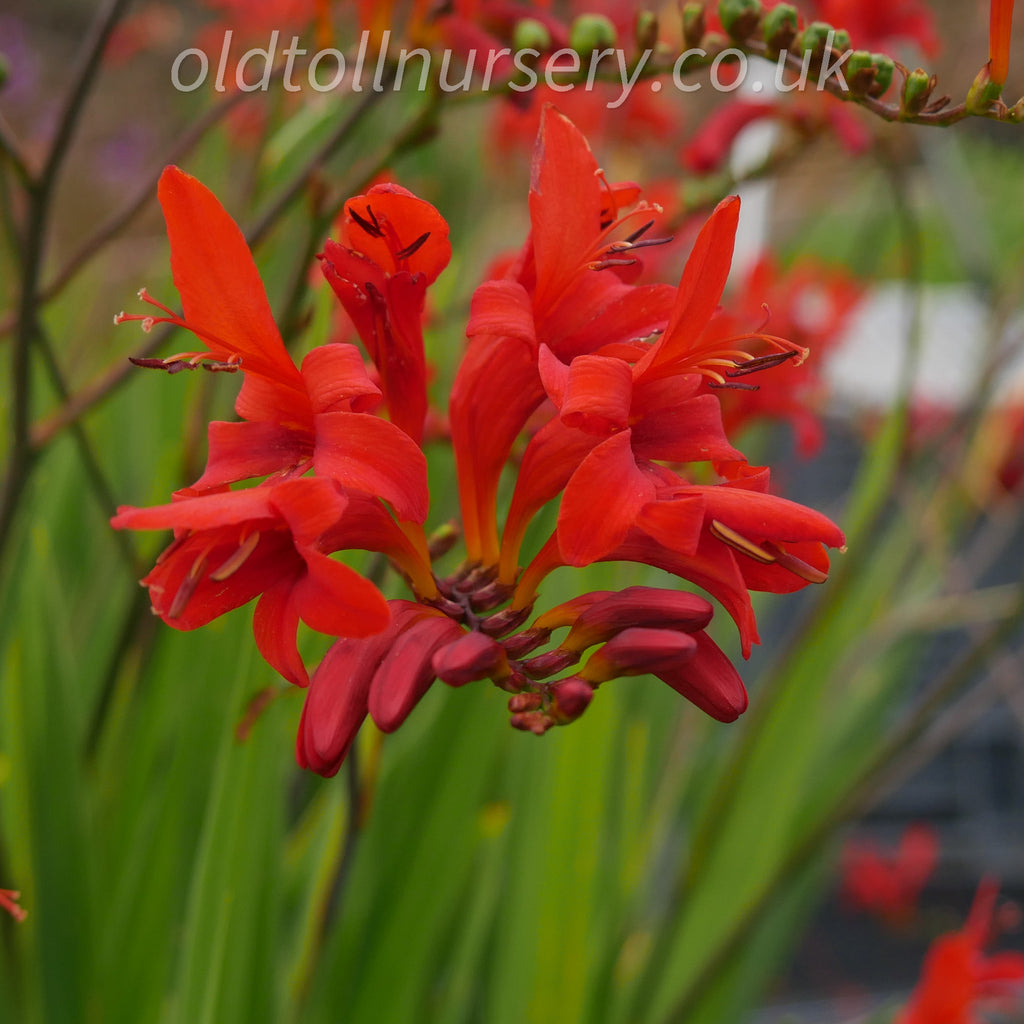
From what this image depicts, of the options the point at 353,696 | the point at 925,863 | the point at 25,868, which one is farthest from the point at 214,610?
the point at 925,863

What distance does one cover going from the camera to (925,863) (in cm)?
178

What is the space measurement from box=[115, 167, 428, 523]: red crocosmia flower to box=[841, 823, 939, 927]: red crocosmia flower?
168cm

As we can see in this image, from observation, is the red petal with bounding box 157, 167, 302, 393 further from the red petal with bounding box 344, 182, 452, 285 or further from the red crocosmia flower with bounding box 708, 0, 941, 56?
the red crocosmia flower with bounding box 708, 0, 941, 56

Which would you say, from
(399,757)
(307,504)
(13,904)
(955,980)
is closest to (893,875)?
(955,980)

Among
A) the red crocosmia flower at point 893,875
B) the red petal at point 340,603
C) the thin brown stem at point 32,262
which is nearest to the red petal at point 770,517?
the red petal at point 340,603

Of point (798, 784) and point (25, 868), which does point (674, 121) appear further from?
point (25, 868)

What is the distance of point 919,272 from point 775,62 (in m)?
0.41

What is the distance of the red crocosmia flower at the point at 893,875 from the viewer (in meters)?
1.79

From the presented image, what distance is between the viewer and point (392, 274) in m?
0.37

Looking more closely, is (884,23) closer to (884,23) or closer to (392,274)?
(884,23)

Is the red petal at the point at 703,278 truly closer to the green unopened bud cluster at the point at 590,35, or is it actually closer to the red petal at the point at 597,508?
the red petal at the point at 597,508

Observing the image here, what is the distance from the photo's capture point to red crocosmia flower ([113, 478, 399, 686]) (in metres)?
0.28

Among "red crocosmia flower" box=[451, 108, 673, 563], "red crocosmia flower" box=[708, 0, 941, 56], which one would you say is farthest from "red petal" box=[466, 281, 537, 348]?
"red crocosmia flower" box=[708, 0, 941, 56]

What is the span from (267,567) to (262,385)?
0.20 ft
